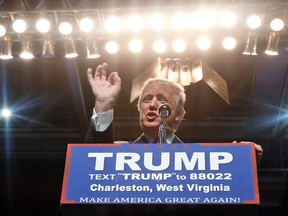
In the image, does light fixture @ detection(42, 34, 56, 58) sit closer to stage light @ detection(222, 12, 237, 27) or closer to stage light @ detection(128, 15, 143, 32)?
stage light @ detection(128, 15, 143, 32)

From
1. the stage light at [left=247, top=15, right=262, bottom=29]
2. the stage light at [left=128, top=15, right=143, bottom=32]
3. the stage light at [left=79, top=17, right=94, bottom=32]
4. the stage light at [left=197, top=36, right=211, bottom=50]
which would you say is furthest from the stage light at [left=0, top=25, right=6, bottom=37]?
the stage light at [left=247, top=15, right=262, bottom=29]

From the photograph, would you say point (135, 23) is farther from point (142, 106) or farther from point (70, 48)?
point (142, 106)

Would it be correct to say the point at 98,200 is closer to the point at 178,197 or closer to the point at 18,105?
the point at 178,197

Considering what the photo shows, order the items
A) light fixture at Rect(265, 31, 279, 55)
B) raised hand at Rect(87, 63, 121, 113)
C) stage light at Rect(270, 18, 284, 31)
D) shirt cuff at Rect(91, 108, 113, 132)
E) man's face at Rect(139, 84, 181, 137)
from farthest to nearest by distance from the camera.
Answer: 1. light fixture at Rect(265, 31, 279, 55)
2. stage light at Rect(270, 18, 284, 31)
3. man's face at Rect(139, 84, 181, 137)
4. raised hand at Rect(87, 63, 121, 113)
5. shirt cuff at Rect(91, 108, 113, 132)

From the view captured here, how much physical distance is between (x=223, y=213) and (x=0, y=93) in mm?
4758

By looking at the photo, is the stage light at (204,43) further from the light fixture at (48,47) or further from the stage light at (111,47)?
the light fixture at (48,47)

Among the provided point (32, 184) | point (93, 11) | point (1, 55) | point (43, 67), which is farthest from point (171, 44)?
point (32, 184)

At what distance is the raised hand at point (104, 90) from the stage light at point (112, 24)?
170 cm

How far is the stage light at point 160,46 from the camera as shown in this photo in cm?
370

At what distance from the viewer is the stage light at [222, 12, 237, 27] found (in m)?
3.47

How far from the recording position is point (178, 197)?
42.7 inches

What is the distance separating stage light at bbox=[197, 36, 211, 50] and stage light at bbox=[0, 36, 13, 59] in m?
1.52

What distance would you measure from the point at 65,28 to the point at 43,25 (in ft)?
0.57

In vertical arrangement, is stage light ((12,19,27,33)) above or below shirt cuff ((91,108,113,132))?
above
